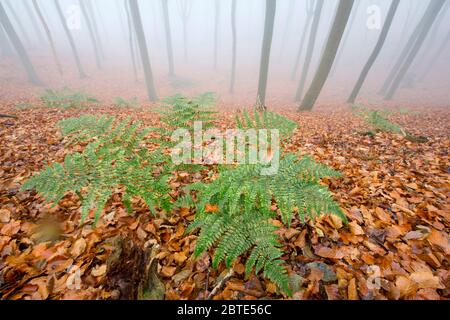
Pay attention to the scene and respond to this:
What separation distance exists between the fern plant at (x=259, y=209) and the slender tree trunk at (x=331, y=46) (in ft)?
23.0

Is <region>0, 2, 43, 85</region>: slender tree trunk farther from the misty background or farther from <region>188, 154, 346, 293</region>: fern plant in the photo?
<region>188, 154, 346, 293</region>: fern plant

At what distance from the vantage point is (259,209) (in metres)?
2.00

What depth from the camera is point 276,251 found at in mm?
1599

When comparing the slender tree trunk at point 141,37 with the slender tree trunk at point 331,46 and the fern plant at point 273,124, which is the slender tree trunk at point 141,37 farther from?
the fern plant at point 273,124

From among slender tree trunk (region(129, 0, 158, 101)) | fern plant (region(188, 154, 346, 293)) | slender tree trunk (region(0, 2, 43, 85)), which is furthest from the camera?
slender tree trunk (region(0, 2, 43, 85))

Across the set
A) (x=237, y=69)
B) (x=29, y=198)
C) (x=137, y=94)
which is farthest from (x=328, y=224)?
(x=237, y=69)

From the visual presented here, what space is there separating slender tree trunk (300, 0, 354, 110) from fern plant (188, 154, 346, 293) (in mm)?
6996

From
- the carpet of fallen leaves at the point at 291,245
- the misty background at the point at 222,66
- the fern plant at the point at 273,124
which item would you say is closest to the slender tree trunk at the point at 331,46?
the misty background at the point at 222,66

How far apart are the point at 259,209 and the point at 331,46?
7766mm

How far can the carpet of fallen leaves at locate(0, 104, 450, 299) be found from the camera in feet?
5.50

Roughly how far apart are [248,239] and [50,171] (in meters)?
1.91

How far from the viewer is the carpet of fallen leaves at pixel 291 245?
5.50ft

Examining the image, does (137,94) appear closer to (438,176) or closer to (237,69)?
(237,69)

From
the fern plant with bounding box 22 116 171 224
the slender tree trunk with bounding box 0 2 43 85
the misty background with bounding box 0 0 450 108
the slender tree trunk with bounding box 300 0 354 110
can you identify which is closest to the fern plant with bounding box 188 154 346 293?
the fern plant with bounding box 22 116 171 224
